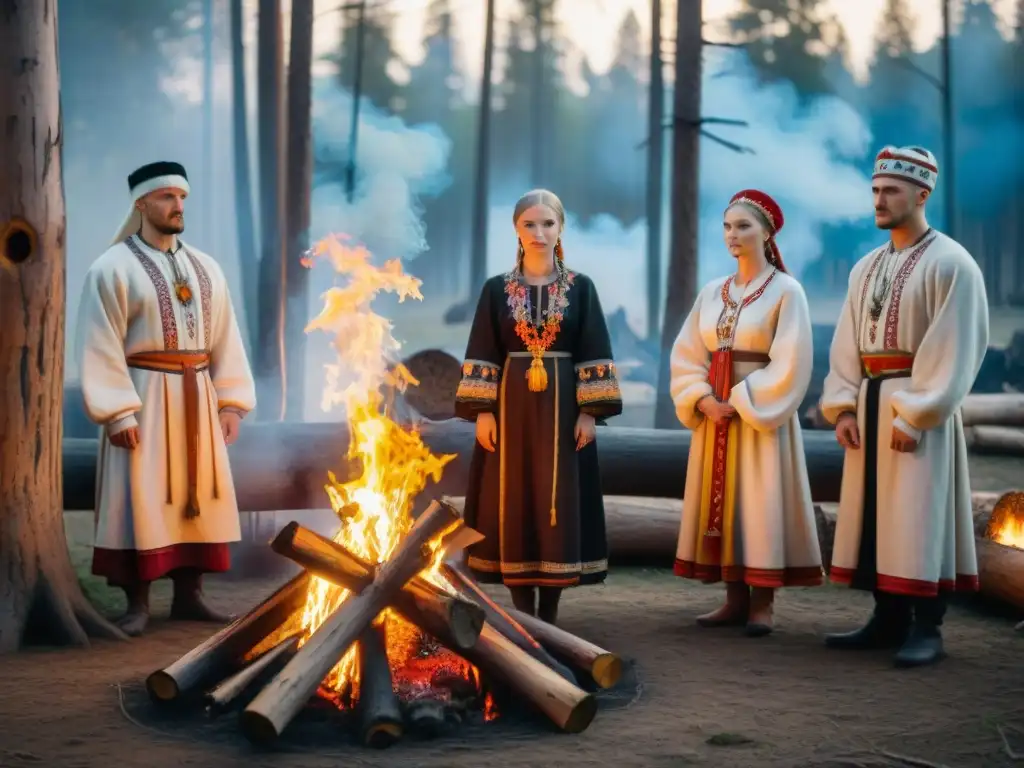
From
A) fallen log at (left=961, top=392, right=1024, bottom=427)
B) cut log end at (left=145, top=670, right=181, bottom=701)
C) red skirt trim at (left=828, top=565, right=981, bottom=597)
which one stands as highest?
fallen log at (left=961, top=392, right=1024, bottom=427)

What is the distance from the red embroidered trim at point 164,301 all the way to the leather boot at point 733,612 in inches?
116

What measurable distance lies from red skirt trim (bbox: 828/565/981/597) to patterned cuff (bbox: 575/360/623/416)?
49.5 inches

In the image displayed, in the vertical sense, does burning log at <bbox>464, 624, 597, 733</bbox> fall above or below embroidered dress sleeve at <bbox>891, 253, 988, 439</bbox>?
below


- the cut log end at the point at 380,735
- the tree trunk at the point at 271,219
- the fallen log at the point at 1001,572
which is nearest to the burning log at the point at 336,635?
the cut log end at the point at 380,735

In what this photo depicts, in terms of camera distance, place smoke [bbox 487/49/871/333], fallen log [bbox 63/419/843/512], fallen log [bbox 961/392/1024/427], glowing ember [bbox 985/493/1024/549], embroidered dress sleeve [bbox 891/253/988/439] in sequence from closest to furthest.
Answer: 1. embroidered dress sleeve [bbox 891/253/988/439]
2. glowing ember [bbox 985/493/1024/549]
3. fallen log [bbox 63/419/843/512]
4. smoke [bbox 487/49/871/333]
5. fallen log [bbox 961/392/1024/427]

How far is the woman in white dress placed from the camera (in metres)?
5.52

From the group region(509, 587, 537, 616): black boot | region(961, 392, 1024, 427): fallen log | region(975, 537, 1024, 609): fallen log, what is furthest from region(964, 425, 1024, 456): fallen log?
region(509, 587, 537, 616): black boot

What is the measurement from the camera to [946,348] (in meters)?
5.01

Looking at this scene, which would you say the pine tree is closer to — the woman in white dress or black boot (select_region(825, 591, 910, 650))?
the woman in white dress

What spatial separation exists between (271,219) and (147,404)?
5.95 meters

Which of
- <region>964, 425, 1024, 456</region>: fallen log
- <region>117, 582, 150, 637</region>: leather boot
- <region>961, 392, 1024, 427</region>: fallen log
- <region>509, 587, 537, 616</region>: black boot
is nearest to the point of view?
<region>509, 587, 537, 616</region>: black boot

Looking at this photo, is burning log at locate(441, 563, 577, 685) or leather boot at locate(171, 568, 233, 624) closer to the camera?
burning log at locate(441, 563, 577, 685)

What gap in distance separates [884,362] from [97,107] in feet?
28.8

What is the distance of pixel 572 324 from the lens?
5.35m
